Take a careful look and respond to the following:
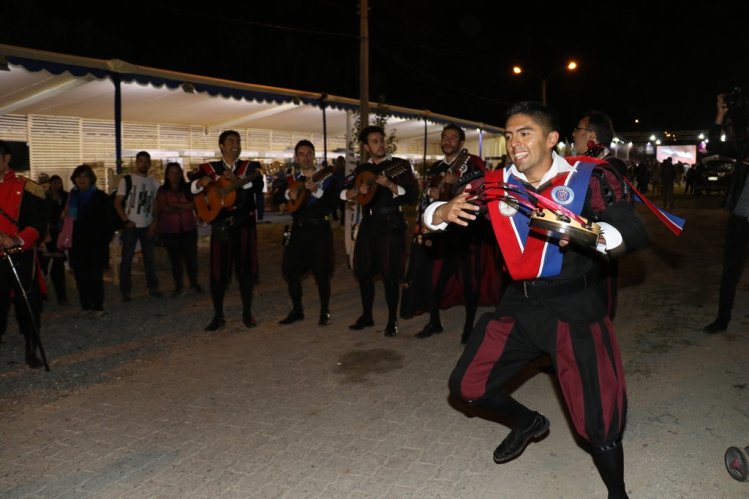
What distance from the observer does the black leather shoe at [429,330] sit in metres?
6.68

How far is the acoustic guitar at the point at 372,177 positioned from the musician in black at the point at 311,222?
19.0 inches

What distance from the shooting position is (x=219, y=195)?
22.2 ft

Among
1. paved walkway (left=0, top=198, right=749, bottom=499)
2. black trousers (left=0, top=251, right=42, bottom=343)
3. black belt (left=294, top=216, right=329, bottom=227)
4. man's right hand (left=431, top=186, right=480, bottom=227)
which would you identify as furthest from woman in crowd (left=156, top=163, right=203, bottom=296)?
man's right hand (left=431, top=186, right=480, bottom=227)

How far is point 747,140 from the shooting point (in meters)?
5.49

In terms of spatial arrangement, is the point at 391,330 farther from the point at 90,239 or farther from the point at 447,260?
the point at 90,239

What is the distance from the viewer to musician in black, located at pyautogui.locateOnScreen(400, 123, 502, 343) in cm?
611

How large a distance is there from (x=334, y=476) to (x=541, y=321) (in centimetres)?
154

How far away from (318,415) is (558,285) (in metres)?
2.26

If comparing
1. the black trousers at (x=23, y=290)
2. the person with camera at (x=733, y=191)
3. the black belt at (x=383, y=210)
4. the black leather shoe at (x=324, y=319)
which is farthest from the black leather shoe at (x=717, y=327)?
the black trousers at (x=23, y=290)

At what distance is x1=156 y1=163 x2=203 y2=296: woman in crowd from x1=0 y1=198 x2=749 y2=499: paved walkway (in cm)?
161

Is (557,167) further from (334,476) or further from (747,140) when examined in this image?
(747,140)

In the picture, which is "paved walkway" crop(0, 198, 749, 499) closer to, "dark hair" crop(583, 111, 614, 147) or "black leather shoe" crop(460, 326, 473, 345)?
"black leather shoe" crop(460, 326, 473, 345)

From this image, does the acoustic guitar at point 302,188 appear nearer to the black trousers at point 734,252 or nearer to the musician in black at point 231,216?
the musician in black at point 231,216

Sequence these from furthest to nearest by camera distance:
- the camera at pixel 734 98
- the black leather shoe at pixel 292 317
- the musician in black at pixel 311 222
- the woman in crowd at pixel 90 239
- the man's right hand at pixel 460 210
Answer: the woman in crowd at pixel 90 239 → the black leather shoe at pixel 292 317 → the musician in black at pixel 311 222 → the camera at pixel 734 98 → the man's right hand at pixel 460 210
